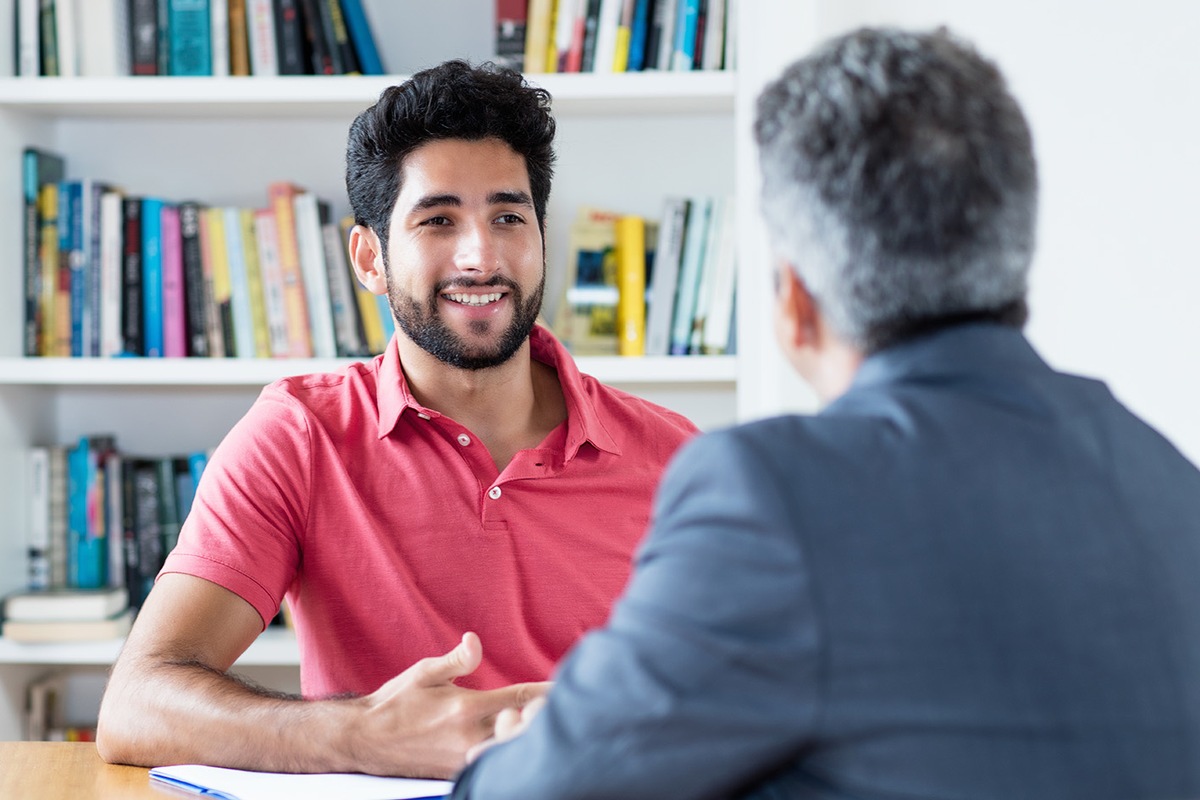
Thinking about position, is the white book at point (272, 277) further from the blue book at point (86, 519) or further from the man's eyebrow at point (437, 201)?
the man's eyebrow at point (437, 201)

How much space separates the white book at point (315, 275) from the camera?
220 centimetres

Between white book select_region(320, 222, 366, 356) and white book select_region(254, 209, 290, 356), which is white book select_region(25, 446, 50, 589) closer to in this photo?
white book select_region(254, 209, 290, 356)

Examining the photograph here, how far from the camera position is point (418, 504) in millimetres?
1430

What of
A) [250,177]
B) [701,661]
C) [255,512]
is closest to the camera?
[701,661]

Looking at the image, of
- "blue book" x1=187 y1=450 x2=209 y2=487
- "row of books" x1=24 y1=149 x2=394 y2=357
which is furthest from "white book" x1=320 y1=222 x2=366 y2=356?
"blue book" x1=187 y1=450 x2=209 y2=487

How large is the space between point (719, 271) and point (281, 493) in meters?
1.06

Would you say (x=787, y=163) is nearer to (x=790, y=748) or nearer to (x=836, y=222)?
(x=836, y=222)

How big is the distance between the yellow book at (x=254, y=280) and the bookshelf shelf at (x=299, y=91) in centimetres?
22

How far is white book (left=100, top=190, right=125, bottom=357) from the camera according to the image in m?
2.21

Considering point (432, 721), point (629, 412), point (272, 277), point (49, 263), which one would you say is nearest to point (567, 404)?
point (629, 412)

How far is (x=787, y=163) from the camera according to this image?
0.72 meters

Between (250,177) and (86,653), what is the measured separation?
97cm

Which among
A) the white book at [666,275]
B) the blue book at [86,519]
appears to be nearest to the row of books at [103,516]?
the blue book at [86,519]

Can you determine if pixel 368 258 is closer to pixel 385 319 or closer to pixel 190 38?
pixel 385 319
